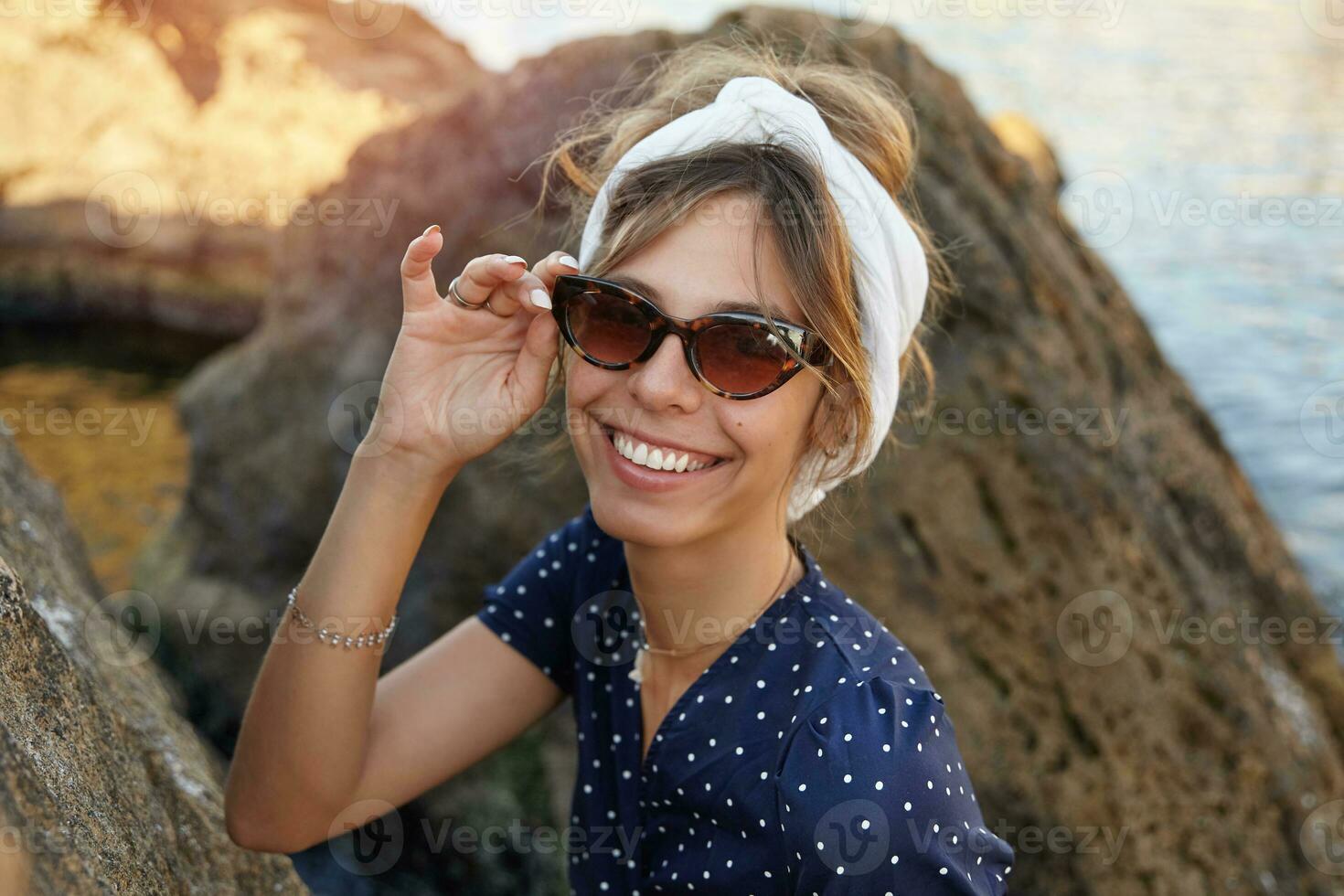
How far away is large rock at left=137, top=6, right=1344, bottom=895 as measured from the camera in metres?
3.19

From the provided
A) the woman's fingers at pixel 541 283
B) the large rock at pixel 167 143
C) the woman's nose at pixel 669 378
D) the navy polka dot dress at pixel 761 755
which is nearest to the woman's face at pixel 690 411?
the woman's nose at pixel 669 378

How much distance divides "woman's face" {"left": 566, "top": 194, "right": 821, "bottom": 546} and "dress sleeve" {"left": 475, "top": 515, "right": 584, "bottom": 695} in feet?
1.20

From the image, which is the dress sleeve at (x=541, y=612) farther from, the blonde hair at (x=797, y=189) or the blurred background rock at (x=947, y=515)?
the blurred background rock at (x=947, y=515)

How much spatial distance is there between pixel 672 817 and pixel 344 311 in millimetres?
2909

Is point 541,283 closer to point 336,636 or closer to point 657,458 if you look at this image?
point 657,458

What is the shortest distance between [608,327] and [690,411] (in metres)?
0.19

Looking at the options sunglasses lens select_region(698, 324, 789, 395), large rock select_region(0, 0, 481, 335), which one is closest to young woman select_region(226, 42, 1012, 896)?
sunglasses lens select_region(698, 324, 789, 395)

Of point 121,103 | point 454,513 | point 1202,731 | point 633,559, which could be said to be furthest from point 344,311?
point 121,103

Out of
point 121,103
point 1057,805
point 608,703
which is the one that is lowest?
point 121,103

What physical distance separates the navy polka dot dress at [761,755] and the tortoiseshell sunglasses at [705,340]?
410 millimetres

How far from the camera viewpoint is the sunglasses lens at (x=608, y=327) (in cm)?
185

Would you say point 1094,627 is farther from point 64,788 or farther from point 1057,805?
point 64,788

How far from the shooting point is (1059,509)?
3299 millimetres

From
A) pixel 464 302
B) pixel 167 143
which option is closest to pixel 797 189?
pixel 464 302
